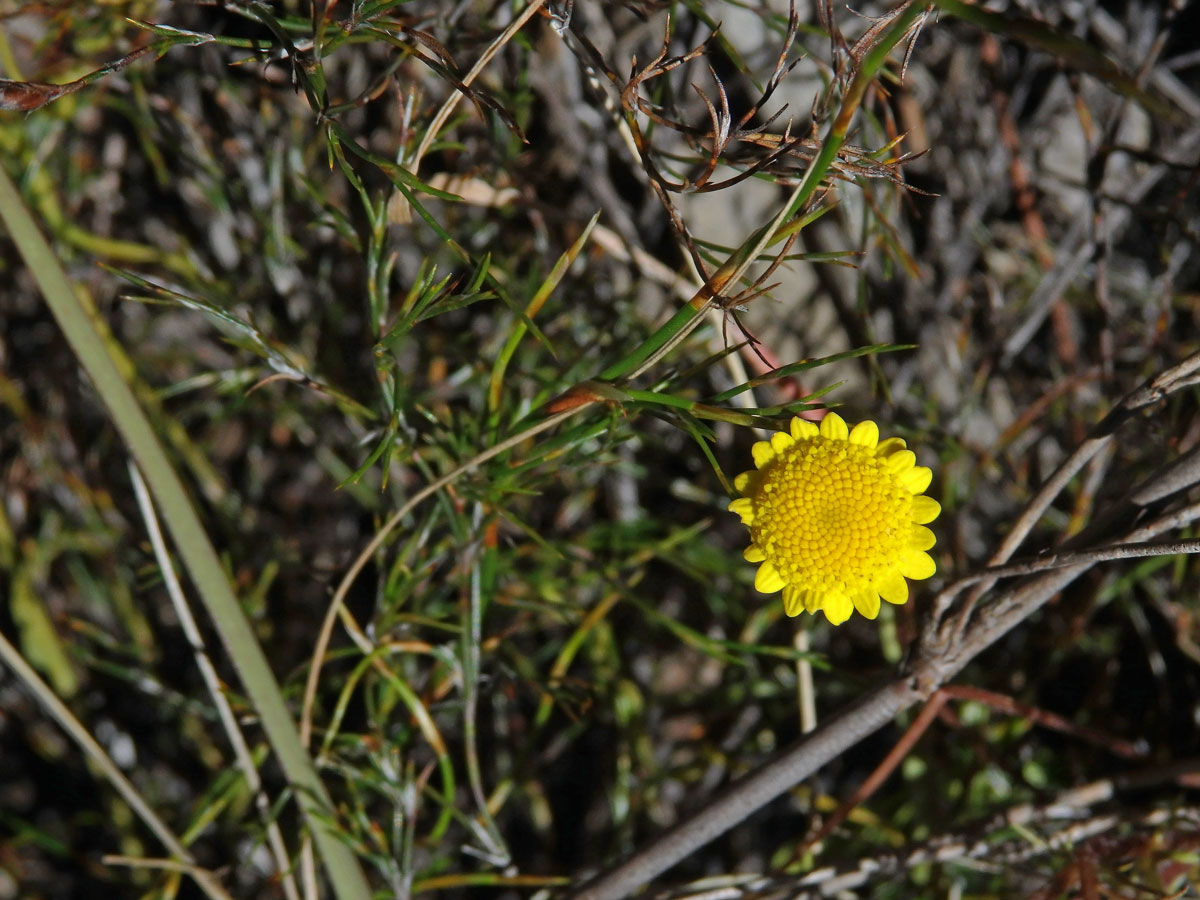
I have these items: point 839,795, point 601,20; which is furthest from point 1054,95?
point 839,795

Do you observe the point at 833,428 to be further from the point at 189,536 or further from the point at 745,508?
the point at 189,536

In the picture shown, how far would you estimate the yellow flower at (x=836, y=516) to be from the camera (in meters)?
0.85

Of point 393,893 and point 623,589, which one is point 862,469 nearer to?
point 623,589

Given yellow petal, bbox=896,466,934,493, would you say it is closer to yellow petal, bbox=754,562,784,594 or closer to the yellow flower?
the yellow flower

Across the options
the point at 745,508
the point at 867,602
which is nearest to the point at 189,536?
the point at 745,508

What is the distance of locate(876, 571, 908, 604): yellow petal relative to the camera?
0.88 meters

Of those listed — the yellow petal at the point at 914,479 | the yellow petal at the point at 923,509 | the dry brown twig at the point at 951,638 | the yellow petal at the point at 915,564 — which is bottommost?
the dry brown twig at the point at 951,638

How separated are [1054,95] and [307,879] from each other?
175cm

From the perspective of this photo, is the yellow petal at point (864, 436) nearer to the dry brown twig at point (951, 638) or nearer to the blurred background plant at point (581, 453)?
the dry brown twig at point (951, 638)

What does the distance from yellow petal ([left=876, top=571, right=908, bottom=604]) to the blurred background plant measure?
1.22ft

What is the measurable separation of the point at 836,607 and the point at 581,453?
44 cm

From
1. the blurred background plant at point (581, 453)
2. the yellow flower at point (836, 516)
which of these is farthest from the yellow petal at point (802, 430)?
the blurred background plant at point (581, 453)

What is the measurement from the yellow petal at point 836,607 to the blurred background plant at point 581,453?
0.38 metres

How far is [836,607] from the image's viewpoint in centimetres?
88
